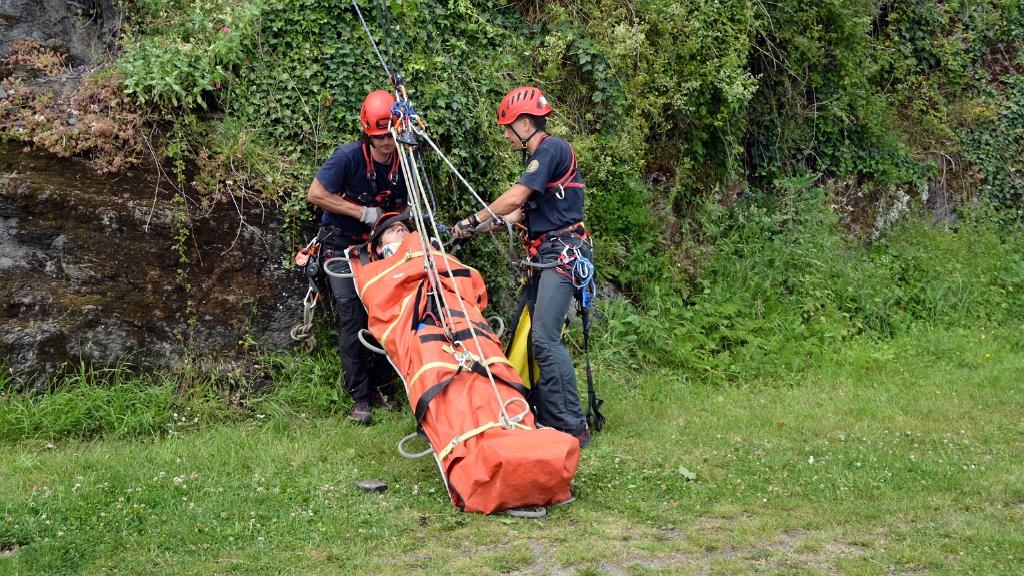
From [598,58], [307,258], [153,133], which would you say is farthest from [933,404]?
[153,133]

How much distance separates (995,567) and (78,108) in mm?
7187

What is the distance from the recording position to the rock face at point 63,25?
26.1 ft

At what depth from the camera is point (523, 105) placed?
677cm

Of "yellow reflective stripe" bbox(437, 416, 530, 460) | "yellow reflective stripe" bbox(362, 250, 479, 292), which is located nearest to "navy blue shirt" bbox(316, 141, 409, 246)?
"yellow reflective stripe" bbox(362, 250, 479, 292)

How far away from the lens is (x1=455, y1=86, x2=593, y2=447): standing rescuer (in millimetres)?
6738

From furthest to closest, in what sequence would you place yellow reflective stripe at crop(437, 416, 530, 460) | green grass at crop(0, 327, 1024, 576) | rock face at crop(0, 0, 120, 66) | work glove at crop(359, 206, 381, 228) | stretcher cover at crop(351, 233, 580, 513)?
1. rock face at crop(0, 0, 120, 66)
2. work glove at crop(359, 206, 381, 228)
3. yellow reflective stripe at crop(437, 416, 530, 460)
4. stretcher cover at crop(351, 233, 580, 513)
5. green grass at crop(0, 327, 1024, 576)

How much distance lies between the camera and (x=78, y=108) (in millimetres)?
7641

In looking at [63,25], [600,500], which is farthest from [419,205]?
[63,25]

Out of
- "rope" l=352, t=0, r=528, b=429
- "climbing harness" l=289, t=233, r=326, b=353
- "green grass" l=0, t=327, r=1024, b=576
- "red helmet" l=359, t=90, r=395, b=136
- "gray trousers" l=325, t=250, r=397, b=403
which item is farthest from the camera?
"climbing harness" l=289, t=233, r=326, b=353

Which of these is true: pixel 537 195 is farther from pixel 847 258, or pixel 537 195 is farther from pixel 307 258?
pixel 847 258

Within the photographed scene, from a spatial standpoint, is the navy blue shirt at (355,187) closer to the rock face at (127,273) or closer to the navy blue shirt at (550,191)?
the rock face at (127,273)

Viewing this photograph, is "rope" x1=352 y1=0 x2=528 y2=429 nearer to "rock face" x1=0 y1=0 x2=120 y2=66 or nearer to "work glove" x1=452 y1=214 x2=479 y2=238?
"work glove" x1=452 y1=214 x2=479 y2=238

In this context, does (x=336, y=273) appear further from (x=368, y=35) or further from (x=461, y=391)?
(x=368, y=35)

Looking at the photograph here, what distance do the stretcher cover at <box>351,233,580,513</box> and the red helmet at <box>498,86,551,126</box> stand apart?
1113mm
